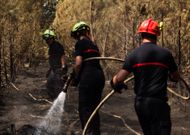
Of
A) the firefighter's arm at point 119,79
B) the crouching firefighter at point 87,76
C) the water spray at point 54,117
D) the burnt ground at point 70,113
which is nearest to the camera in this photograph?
the firefighter's arm at point 119,79

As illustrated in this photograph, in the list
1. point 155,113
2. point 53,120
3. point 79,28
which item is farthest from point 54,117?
point 155,113

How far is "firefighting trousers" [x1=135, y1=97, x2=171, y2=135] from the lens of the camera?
5000mm

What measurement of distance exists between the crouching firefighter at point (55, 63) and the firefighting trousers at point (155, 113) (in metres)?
5.54

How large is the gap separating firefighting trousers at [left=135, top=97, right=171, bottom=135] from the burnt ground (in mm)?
3339

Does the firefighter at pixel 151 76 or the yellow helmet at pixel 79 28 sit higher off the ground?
the yellow helmet at pixel 79 28

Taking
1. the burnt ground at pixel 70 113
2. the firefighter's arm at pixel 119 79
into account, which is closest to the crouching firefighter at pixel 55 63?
the burnt ground at pixel 70 113

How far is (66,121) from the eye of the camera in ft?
31.4

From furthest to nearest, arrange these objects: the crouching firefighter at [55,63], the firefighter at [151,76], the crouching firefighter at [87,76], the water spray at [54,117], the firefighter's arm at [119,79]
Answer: the crouching firefighter at [55,63] → the water spray at [54,117] → the crouching firefighter at [87,76] → the firefighter's arm at [119,79] → the firefighter at [151,76]

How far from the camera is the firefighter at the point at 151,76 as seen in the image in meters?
4.95

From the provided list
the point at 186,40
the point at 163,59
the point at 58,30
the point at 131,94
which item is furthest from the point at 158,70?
the point at 58,30

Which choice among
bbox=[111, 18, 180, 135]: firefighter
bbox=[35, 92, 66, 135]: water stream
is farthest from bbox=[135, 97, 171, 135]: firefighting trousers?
bbox=[35, 92, 66, 135]: water stream

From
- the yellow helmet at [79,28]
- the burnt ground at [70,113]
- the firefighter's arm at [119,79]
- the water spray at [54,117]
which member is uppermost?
the yellow helmet at [79,28]

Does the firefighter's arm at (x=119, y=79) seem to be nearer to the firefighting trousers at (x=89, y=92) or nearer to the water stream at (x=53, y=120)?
the firefighting trousers at (x=89, y=92)

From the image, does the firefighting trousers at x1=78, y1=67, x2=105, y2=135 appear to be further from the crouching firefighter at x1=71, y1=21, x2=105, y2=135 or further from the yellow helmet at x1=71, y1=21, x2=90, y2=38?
the yellow helmet at x1=71, y1=21, x2=90, y2=38
